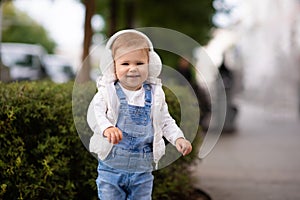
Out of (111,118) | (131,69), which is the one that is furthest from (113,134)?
(131,69)

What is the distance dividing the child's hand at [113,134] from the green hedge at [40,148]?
3.28 ft

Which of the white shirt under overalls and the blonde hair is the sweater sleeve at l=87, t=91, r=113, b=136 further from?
the blonde hair

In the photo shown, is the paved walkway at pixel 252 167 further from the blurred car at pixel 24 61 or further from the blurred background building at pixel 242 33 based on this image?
the blurred car at pixel 24 61

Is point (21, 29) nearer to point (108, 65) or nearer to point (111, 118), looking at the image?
point (108, 65)

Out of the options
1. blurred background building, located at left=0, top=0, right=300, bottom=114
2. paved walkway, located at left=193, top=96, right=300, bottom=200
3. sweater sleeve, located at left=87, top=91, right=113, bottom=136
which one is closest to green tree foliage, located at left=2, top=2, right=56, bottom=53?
blurred background building, located at left=0, top=0, right=300, bottom=114

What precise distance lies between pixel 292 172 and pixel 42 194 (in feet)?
14.2

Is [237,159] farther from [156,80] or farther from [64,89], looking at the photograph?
[156,80]

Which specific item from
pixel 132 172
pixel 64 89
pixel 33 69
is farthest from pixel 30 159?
pixel 33 69

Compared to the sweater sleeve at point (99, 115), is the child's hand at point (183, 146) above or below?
below

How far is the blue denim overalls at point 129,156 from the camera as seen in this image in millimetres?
3133

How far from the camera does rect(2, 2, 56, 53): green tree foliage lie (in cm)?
4856

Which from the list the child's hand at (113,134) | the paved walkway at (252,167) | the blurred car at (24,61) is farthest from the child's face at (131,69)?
the blurred car at (24,61)

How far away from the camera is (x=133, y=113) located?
123 inches

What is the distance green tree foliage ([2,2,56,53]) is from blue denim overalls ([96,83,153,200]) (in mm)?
45973
